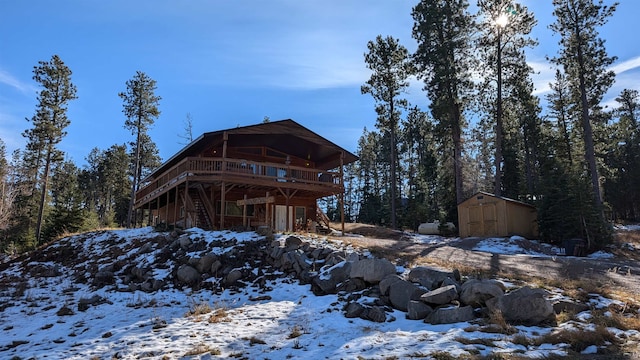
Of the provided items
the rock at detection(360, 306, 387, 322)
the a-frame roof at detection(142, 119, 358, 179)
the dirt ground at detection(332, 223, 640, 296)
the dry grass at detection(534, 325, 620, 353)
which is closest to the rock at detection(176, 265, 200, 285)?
the dirt ground at detection(332, 223, 640, 296)

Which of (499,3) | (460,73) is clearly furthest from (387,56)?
(499,3)

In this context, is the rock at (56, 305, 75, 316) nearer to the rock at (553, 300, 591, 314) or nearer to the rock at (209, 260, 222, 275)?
the rock at (209, 260, 222, 275)

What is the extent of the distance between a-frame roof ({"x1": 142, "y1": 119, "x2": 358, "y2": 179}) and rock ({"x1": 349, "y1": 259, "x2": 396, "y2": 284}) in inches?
430

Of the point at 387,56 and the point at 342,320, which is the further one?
the point at 387,56

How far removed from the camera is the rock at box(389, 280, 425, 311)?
27.5 ft

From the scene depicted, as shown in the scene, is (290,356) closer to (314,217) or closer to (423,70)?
(314,217)

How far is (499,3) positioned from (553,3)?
361 centimetres

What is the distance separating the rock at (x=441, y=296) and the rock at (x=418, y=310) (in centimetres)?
15

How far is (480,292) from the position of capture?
7.82 m

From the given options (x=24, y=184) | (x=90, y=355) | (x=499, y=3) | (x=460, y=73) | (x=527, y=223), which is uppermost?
(x=499, y=3)

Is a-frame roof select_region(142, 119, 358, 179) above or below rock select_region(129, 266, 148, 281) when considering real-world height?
above

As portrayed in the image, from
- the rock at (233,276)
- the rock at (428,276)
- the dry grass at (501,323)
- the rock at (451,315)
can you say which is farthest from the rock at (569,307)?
the rock at (233,276)

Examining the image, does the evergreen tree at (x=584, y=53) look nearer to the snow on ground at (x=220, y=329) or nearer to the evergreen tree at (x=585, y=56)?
the evergreen tree at (x=585, y=56)

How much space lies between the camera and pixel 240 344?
684 cm
